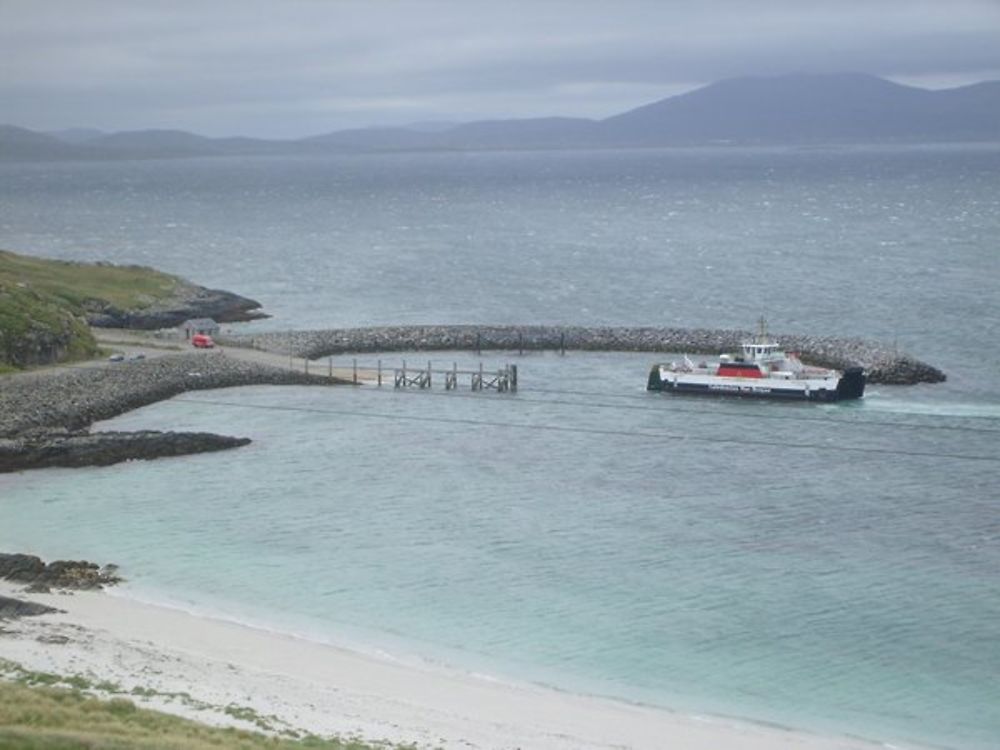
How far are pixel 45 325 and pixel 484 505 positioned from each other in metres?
29.7

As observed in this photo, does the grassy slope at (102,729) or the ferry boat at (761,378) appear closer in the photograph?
the grassy slope at (102,729)

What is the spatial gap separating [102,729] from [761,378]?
48.8 metres

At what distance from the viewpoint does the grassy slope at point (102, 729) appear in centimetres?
2666

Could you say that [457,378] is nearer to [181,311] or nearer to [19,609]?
[181,311]

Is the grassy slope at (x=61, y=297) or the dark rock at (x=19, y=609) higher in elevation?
the grassy slope at (x=61, y=297)

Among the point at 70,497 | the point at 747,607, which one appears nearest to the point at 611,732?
the point at 747,607

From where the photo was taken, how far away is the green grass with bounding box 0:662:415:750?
87.7 ft

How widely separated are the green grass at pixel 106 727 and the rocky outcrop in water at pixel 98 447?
85.7 feet

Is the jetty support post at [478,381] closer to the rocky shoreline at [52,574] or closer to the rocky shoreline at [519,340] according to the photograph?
the rocky shoreline at [519,340]

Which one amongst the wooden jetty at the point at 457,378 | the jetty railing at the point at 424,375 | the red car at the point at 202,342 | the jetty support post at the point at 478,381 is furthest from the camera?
the red car at the point at 202,342

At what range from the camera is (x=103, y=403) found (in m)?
67.0

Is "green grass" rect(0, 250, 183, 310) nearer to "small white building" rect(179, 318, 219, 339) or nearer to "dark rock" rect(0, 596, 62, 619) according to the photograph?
"small white building" rect(179, 318, 219, 339)

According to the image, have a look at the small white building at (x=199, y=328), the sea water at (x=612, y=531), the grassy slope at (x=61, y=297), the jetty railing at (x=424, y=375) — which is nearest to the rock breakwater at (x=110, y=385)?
the sea water at (x=612, y=531)

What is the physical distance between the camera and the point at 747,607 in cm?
4212
